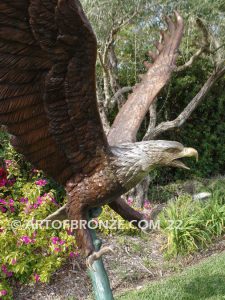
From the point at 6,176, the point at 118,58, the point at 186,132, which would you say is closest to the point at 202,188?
the point at 186,132

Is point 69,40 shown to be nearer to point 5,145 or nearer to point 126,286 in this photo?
point 126,286

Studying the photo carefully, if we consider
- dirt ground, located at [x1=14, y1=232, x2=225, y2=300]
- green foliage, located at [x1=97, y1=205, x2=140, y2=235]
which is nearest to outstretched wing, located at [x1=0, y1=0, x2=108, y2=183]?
dirt ground, located at [x1=14, y1=232, x2=225, y2=300]

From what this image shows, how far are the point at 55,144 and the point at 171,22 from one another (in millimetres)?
1319

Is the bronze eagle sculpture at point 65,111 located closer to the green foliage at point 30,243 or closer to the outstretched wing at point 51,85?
the outstretched wing at point 51,85

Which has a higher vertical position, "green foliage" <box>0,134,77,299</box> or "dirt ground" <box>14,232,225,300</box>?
"green foliage" <box>0,134,77,299</box>

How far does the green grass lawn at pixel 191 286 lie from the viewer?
3.63 metres

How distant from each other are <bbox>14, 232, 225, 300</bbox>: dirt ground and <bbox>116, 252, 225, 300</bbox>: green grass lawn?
0.24 m

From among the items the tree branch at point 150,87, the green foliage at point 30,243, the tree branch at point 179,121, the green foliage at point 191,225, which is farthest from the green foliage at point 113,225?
the tree branch at point 150,87

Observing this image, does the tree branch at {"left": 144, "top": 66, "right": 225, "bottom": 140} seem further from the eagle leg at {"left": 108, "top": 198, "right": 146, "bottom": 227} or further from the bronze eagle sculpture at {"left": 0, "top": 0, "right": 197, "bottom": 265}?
the bronze eagle sculpture at {"left": 0, "top": 0, "right": 197, "bottom": 265}

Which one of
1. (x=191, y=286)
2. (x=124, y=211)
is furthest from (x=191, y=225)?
(x=124, y=211)

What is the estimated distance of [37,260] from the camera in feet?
13.2

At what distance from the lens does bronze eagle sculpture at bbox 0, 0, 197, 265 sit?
169 centimetres

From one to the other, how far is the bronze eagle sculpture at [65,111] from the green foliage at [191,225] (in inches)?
86.0

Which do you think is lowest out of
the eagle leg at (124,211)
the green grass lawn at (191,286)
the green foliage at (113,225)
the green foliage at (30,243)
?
the green grass lawn at (191,286)
